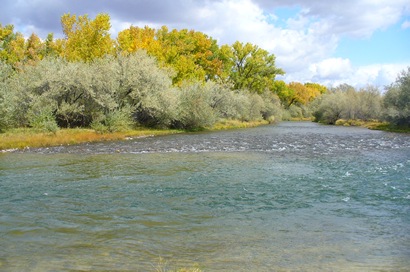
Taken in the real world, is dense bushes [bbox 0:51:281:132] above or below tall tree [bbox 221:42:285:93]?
below

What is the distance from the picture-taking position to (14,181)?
60.7 feet

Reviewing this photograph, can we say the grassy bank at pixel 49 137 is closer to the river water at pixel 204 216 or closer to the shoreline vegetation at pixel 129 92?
the shoreline vegetation at pixel 129 92

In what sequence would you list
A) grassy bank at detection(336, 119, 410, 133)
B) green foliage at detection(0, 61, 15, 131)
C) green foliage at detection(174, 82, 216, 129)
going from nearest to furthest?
green foliage at detection(0, 61, 15, 131) < green foliage at detection(174, 82, 216, 129) < grassy bank at detection(336, 119, 410, 133)

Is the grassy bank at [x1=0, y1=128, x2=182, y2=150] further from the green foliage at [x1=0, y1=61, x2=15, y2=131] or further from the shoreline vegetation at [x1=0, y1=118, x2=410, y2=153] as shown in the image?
the green foliage at [x1=0, y1=61, x2=15, y2=131]

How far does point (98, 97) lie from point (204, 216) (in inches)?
1412

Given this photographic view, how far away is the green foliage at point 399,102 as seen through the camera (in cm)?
6017

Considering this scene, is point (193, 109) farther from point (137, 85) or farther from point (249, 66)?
point (249, 66)

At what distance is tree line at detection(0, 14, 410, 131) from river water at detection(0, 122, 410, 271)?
19.5 m

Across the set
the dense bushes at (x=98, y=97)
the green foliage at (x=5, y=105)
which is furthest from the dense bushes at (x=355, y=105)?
the green foliage at (x=5, y=105)

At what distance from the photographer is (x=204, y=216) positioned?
1288 cm

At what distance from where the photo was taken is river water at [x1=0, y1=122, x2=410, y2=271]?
358 inches

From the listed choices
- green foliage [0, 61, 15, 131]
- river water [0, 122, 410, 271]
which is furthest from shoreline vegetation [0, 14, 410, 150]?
river water [0, 122, 410, 271]

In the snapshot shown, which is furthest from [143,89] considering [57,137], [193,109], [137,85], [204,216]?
[204,216]

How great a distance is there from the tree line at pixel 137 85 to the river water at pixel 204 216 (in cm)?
1951
